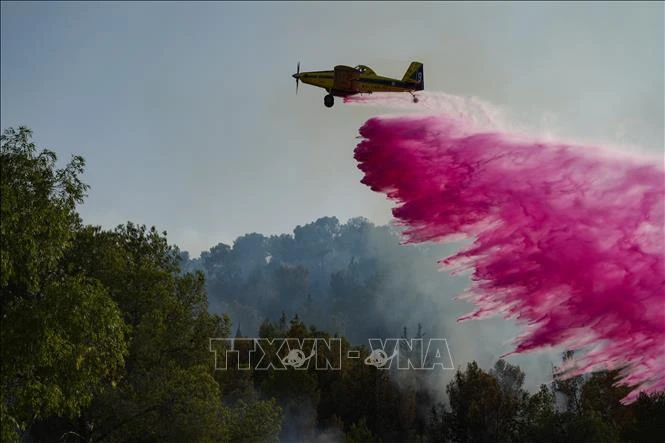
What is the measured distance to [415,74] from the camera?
52812mm

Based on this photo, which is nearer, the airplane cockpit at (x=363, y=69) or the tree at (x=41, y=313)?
the tree at (x=41, y=313)

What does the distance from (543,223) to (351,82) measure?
1369 centimetres

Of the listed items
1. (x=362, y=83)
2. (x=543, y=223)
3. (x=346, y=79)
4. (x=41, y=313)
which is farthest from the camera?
(x=362, y=83)

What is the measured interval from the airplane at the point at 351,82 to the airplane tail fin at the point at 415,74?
79 centimetres

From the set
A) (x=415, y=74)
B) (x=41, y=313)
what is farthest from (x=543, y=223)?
(x=41, y=313)

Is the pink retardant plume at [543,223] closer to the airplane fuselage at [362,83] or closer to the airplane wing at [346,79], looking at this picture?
the airplane fuselage at [362,83]

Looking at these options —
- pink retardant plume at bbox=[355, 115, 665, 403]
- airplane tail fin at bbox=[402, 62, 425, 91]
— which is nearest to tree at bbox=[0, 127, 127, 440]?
pink retardant plume at bbox=[355, 115, 665, 403]

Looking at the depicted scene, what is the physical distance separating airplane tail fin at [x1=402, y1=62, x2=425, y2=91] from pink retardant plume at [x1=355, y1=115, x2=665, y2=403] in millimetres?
4372

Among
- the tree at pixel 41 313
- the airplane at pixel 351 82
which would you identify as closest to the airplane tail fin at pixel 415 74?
the airplane at pixel 351 82

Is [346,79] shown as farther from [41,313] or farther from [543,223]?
[41,313]

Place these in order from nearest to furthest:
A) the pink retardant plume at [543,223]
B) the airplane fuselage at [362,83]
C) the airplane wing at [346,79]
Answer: the pink retardant plume at [543,223], the airplane wing at [346,79], the airplane fuselage at [362,83]

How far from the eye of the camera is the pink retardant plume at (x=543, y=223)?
1809 inches

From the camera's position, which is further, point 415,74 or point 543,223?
point 415,74

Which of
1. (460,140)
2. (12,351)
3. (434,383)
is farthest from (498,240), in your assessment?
(434,383)
